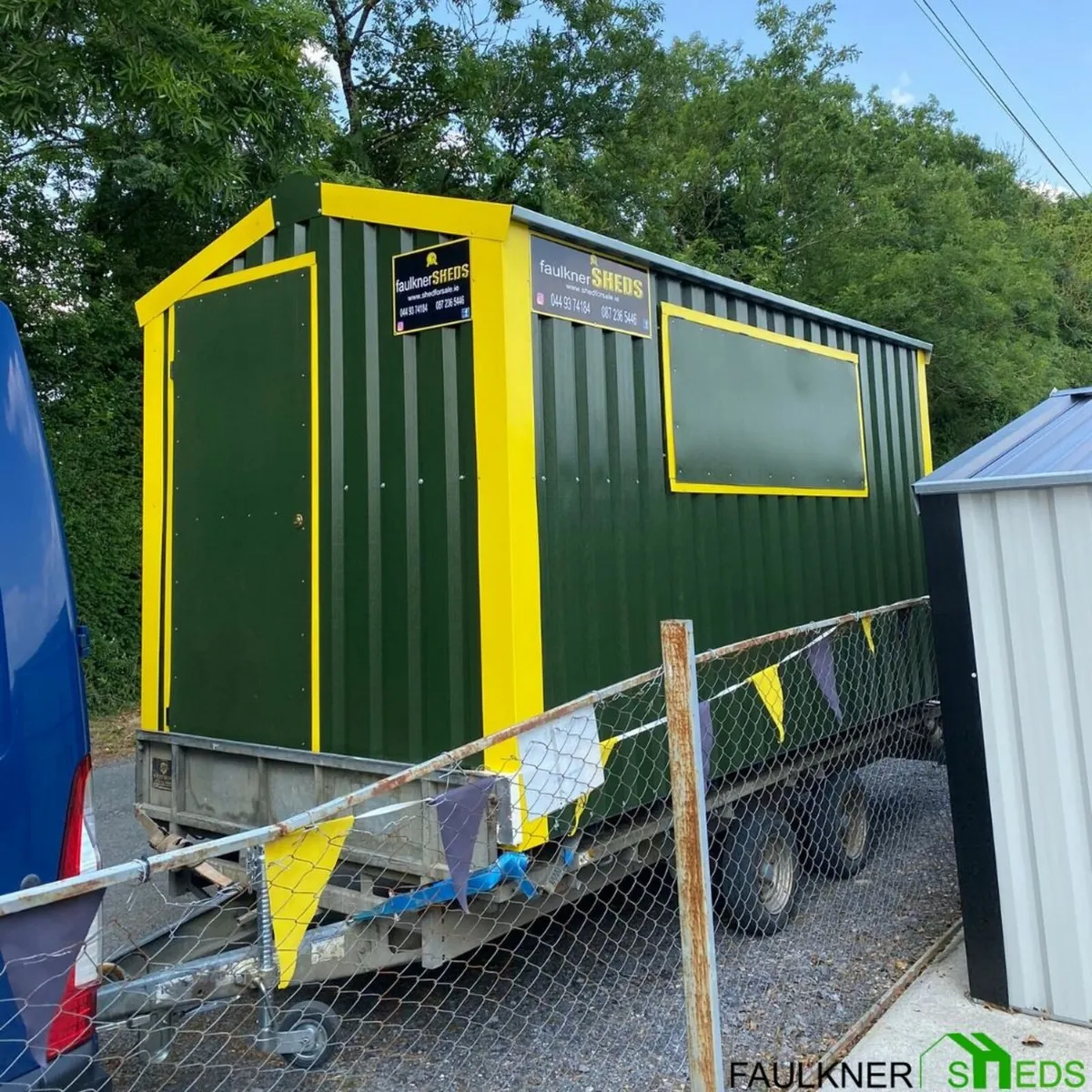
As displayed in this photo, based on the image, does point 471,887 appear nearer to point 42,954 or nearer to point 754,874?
point 42,954

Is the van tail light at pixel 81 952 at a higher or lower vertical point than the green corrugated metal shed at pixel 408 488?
lower

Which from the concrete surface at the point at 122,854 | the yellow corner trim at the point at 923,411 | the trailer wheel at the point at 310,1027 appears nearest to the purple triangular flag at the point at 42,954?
the concrete surface at the point at 122,854

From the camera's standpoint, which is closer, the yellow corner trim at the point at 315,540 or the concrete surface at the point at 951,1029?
the concrete surface at the point at 951,1029

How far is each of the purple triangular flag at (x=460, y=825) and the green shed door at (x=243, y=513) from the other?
1198mm

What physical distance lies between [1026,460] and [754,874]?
222 cm

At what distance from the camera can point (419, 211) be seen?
3.44 m

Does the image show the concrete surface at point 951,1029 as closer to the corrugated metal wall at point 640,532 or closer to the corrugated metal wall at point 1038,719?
the corrugated metal wall at point 1038,719

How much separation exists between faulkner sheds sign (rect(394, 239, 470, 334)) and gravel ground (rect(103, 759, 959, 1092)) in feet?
7.32

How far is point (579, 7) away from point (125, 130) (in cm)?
854

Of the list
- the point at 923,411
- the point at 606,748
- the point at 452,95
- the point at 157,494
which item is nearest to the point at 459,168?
the point at 452,95

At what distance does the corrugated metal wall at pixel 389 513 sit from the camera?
131 inches

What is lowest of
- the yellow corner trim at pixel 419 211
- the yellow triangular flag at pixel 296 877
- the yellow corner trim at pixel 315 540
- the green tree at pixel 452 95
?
the yellow triangular flag at pixel 296 877

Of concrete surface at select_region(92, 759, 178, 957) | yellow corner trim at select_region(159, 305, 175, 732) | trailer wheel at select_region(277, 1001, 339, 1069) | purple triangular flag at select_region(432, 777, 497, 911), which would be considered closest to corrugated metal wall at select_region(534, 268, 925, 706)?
purple triangular flag at select_region(432, 777, 497, 911)

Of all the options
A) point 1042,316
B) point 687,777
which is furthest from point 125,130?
point 1042,316
